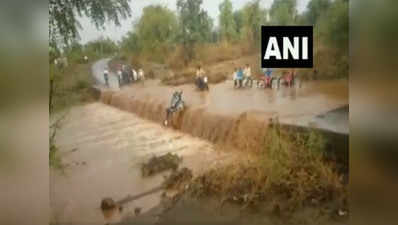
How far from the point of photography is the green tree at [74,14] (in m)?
1.64

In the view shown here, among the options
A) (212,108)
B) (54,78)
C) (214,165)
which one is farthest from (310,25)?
(54,78)

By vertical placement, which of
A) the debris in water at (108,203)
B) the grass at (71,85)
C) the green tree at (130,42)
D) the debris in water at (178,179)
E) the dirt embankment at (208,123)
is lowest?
the debris in water at (108,203)

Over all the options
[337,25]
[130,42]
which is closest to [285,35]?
[337,25]

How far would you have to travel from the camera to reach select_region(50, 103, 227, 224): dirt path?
164 centimetres

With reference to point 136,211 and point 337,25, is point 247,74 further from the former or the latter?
point 136,211

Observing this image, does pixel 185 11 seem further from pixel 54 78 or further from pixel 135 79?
pixel 54 78

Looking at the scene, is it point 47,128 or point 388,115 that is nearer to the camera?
point 388,115

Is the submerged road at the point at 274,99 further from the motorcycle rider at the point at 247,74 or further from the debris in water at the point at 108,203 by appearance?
the debris in water at the point at 108,203

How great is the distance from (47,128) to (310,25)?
1040 mm

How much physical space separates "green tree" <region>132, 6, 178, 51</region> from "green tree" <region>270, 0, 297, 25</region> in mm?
372

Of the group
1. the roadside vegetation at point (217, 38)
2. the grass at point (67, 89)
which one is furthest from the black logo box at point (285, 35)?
the grass at point (67, 89)

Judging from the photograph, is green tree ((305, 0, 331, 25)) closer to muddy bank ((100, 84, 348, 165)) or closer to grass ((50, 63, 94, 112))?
muddy bank ((100, 84, 348, 165))

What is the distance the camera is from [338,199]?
160cm

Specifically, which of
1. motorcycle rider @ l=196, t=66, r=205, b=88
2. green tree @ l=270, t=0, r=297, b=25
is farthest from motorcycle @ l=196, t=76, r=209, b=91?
green tree @ l=270, t=0, r=297, b=25
